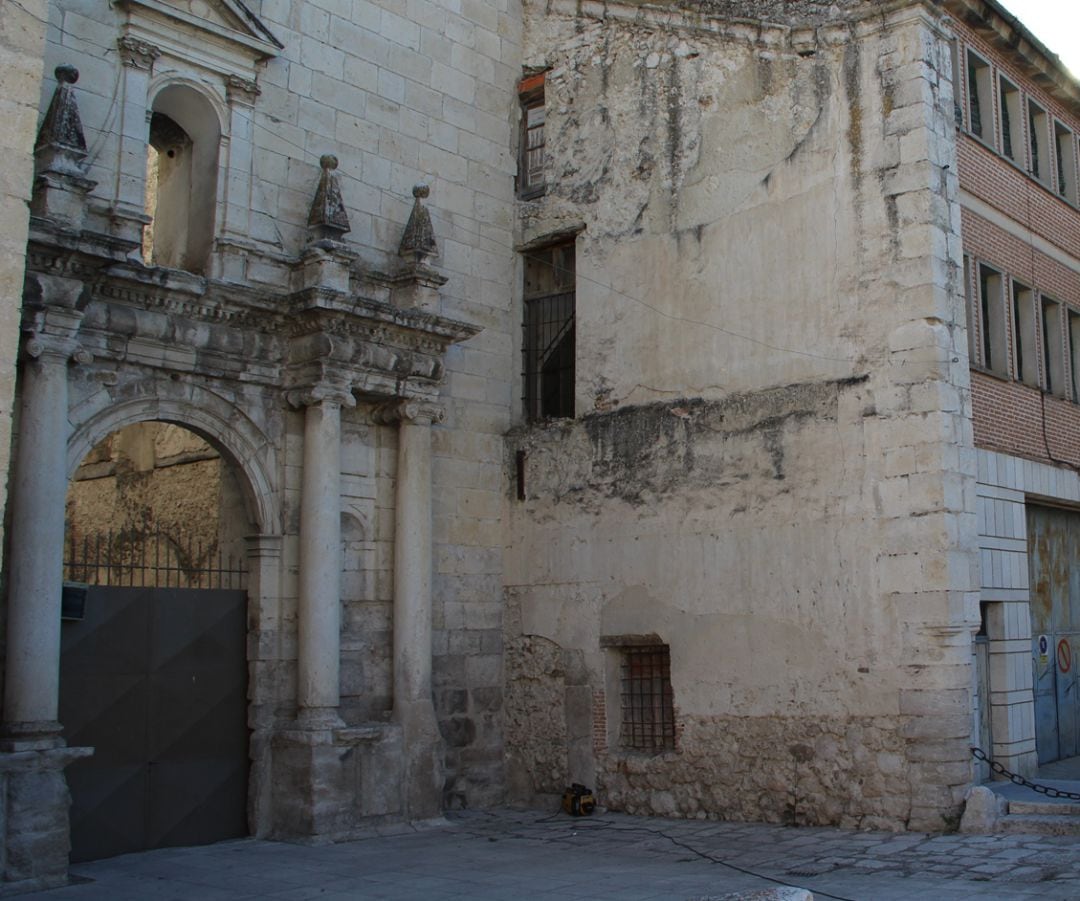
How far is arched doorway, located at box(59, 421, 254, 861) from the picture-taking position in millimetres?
10148

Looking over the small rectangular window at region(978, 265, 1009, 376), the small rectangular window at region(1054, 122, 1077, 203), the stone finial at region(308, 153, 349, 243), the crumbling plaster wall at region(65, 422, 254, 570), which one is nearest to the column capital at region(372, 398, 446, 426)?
the crumbling plaster wall at region(65, 422, 254, 570)

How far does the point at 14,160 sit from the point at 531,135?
8971mm

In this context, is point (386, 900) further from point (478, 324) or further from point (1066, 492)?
point (1066, 492)

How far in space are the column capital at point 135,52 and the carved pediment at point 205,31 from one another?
0.06m

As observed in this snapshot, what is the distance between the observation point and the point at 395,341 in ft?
39.5

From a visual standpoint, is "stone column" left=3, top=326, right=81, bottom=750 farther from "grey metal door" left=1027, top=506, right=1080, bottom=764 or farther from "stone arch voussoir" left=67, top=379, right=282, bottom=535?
"grey metal door" left=1027, top=506, right=1080, bottom=764

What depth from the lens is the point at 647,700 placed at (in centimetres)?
1262

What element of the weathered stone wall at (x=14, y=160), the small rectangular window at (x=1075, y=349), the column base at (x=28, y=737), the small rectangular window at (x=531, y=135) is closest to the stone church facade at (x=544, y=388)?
the column base at (x=28, y=737)

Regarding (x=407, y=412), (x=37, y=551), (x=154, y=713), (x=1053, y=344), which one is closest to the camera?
(x=37, y=551)

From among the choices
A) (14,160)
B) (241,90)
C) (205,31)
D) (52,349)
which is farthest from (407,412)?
(14,160)

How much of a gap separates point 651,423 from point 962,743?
425cm

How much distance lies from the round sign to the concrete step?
3789mm

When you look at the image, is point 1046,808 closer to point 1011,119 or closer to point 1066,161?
point 1011,119

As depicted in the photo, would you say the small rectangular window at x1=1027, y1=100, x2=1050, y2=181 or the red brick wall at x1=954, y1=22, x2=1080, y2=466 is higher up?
the small rectangular window at x1=1027, y1=100, x2=1050, y2=181
